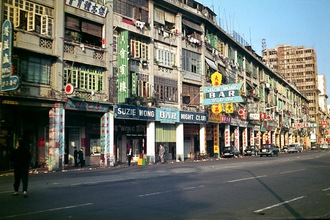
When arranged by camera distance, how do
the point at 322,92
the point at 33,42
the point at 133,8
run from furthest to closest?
the point at 322,92 < the point at 133,8 < the point at 33,42

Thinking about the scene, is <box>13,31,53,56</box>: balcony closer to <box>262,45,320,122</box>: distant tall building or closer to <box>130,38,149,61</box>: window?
→ <box>130,38,149,61</box>: window

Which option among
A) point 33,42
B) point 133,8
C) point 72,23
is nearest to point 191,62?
point 133,8

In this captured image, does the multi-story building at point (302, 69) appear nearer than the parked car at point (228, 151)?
No

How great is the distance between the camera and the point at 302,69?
140625 millimetres

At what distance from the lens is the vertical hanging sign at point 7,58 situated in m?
21.3

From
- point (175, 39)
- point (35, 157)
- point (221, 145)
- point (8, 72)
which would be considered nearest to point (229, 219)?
point (8, 72)

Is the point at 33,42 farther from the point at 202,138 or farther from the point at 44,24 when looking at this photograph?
the point at 202,138

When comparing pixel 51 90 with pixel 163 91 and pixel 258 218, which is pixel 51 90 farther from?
pixel 258 218

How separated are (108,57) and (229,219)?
24.3m

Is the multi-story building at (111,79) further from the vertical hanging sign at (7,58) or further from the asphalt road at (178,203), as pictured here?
the asphalt road at (178,203)

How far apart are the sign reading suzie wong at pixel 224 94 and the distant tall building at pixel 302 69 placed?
110 meters

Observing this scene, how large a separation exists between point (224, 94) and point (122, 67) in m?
9.85

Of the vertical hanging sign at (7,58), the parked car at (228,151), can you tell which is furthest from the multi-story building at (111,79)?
the parked car at (228,151)

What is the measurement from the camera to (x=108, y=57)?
30969 mm
